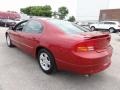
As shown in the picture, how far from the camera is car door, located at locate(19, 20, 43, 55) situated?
4.56 meters

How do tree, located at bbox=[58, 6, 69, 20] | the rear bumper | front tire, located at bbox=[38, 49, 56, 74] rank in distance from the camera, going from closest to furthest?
the rear bumper < front tire, located at bbox=[38, 49, 56, 74] < tree, located at bbox=[58, 6, 69, 20]

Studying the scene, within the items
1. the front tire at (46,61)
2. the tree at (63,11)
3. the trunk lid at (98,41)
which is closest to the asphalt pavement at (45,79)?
the front tire at (46,61)

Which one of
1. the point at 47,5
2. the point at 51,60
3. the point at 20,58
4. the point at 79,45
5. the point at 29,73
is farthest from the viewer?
the point at 47,5

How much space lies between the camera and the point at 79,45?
3.52 m

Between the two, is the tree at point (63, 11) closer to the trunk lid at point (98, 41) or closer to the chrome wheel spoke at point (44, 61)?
the chrome wheel spoke at point (44, 61)

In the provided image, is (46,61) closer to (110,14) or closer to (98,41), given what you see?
(98,41)

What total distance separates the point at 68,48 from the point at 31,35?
1582mm

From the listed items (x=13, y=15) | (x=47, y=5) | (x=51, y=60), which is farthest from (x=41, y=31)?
(x=47, y=5)

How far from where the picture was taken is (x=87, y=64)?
3.51 metres

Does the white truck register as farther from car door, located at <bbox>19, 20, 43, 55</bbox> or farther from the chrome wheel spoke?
the chrome wheel spoke

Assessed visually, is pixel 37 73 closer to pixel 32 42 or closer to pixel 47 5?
pixel 32 42

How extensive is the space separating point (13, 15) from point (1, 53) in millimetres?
28792

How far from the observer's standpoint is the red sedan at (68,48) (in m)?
3.53

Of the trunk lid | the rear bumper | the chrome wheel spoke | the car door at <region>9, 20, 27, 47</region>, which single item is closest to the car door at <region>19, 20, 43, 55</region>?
the car door at <region>9, 20, 27, 47</region>
